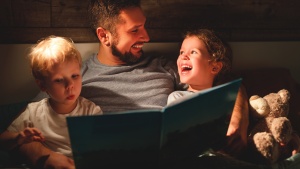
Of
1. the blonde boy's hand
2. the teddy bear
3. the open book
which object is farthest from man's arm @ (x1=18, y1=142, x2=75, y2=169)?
the teddy bear

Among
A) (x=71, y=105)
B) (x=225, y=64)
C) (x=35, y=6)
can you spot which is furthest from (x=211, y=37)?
(x=35, y=6)

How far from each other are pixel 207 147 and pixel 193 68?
1.37ft

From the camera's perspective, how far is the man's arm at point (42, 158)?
1.27 meters

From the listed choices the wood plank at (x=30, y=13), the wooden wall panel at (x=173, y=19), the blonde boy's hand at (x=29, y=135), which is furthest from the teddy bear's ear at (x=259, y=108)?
the wood plank at (x=30, y=13)

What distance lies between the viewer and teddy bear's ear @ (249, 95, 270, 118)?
1537mm

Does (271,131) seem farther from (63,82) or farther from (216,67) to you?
(63,82)

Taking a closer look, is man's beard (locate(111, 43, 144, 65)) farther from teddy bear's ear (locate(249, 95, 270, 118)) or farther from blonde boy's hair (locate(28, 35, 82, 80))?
teddy bear's ear (locate(249, 95, 270, 118))

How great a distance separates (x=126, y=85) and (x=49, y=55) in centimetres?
45

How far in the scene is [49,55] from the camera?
4.31ft

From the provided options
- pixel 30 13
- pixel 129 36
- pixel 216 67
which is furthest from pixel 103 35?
pixel 216 67

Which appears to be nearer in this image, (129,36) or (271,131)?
(271,131)

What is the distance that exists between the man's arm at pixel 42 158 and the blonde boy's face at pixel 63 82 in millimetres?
198

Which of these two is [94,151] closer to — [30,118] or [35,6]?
[30,118]

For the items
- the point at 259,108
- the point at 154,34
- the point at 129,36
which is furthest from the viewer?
the point at 154,34
